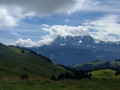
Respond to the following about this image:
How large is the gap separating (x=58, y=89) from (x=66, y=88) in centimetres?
134

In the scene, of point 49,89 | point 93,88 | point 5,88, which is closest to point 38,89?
point 49,89

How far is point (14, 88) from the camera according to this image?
4150 centimetres

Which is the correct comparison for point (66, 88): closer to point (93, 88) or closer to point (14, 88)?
point (93, 88)

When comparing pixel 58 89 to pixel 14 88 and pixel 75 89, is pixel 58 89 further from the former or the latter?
pixel 14 88

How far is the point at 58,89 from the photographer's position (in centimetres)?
4122

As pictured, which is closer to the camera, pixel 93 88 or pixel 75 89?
pixel 75 89

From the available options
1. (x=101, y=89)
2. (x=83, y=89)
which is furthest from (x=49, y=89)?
(x=101, y=89)

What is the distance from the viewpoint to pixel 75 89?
40.4 metres

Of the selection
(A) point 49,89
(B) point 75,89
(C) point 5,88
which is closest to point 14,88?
(C) point 5,88

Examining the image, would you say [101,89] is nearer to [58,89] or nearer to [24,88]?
[58,89]

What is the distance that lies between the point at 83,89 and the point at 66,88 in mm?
2395

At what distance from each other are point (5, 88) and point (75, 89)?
939 centimetres

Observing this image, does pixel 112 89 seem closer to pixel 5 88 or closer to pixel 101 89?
pixel 101 89

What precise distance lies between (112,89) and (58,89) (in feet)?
24.3
